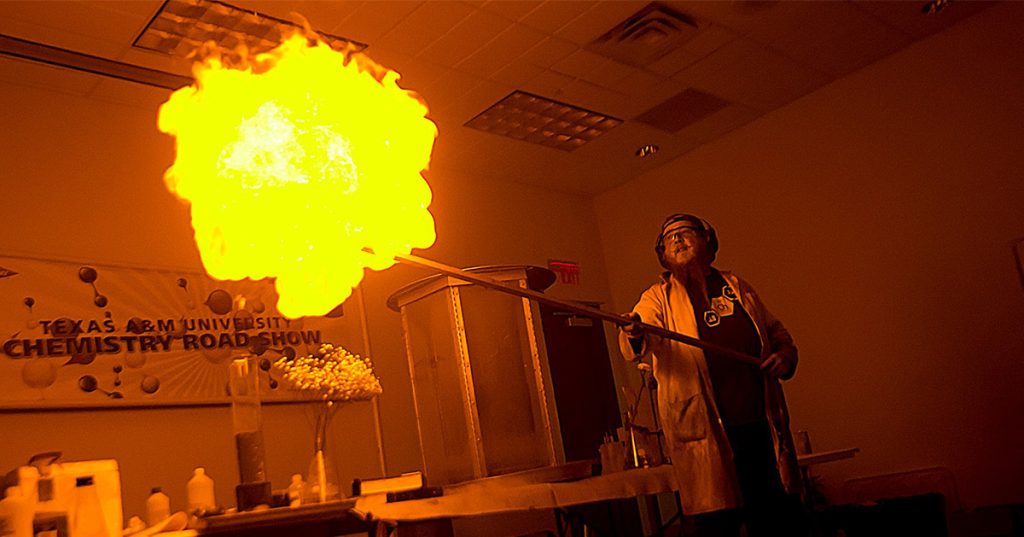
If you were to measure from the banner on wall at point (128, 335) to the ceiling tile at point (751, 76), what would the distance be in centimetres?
271

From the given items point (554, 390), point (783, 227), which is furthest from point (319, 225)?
point (783, 227)

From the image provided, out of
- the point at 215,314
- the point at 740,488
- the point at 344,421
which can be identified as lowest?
the point at 740,488

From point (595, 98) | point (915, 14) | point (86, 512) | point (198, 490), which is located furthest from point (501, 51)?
point (86, 512)

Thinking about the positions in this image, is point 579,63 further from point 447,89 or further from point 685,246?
point 685,246

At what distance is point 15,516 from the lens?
2.85m

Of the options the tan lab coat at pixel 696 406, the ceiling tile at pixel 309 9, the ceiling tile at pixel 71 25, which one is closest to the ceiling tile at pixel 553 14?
the ceiling tile at pixel 309 9

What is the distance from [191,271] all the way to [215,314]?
0.25 m

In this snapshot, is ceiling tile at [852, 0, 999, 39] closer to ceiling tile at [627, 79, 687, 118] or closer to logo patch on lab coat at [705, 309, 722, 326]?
ceiling tile at [627, 79, 687, 118]

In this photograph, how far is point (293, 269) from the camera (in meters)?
2.19

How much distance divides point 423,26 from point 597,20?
2.89 ft

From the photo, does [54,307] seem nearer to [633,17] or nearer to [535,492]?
[535,492]

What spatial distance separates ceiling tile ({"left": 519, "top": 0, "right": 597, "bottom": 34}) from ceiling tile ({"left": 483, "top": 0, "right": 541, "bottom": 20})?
38 mm

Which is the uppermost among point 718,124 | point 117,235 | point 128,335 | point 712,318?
point 718,124

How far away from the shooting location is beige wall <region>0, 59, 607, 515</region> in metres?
4.08
